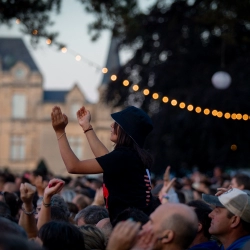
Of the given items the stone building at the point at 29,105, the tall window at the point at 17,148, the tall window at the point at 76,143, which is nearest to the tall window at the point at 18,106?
the stone building at the point at 29,105

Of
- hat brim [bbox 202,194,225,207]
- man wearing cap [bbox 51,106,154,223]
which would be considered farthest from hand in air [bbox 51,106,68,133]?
hat brim [bbox 202,194,225,207]

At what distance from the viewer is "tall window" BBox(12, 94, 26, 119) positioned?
3027 inches

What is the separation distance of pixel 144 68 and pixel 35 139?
1953 inches

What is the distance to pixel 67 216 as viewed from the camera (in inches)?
256

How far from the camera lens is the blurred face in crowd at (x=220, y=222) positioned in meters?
5.77

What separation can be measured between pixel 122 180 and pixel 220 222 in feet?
2.36

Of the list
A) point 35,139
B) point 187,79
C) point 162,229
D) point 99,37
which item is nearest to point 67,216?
point 162,229

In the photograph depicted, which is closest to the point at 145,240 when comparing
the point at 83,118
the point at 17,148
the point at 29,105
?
the point at 83,118

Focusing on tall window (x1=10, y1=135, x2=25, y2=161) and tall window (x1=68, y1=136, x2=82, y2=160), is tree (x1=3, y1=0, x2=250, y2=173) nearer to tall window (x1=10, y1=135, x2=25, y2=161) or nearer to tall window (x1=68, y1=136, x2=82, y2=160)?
tall window (x1=68, y1=136, x2=82, y2=160)

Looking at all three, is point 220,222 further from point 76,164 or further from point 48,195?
point 48,195

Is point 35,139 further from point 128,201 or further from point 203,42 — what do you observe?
point 128,201

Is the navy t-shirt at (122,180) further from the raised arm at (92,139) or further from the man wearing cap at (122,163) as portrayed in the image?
the raised arm at (92,139)

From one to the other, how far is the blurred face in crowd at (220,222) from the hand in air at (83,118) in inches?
42.0

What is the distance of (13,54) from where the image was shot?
252ft
